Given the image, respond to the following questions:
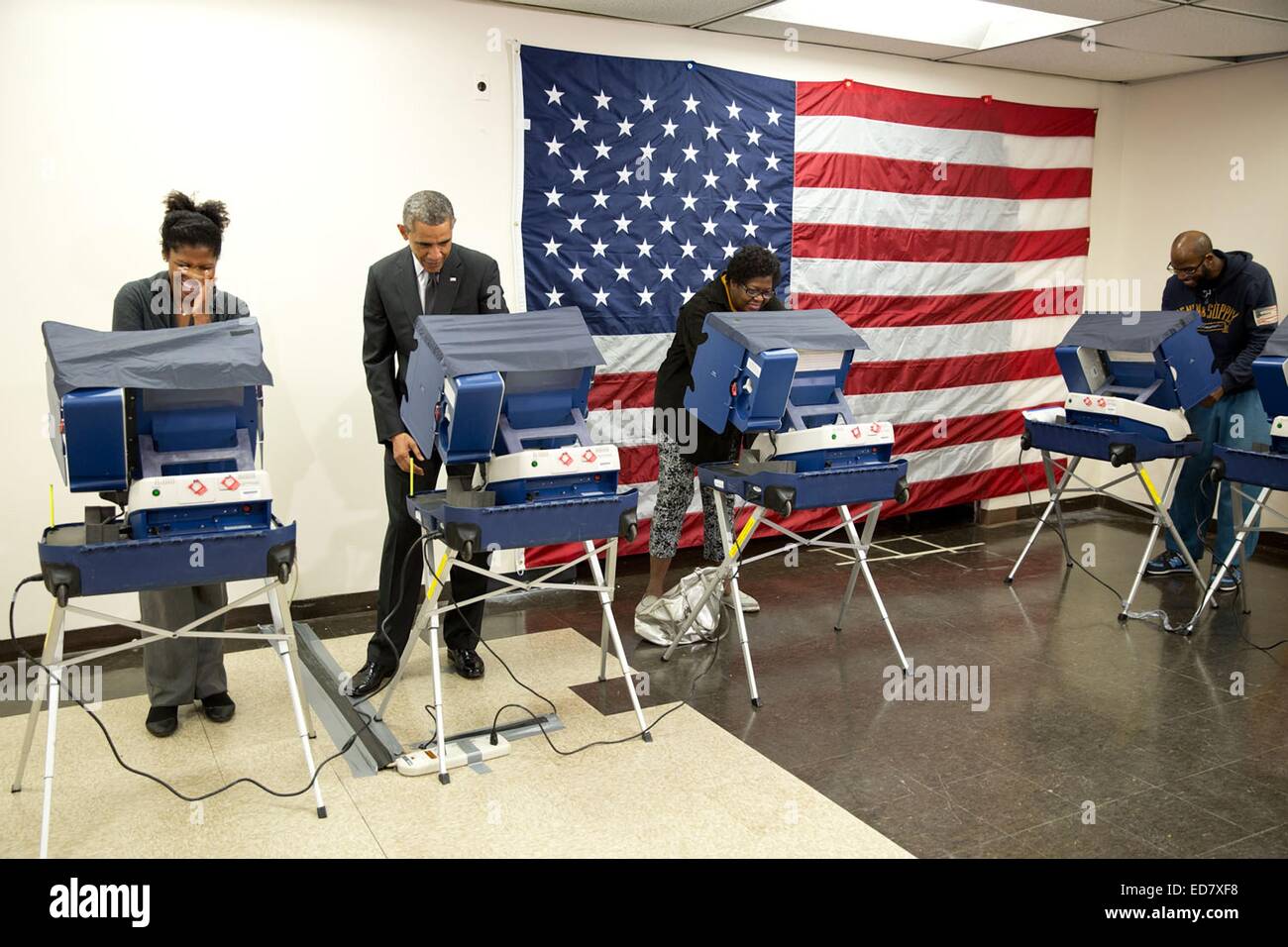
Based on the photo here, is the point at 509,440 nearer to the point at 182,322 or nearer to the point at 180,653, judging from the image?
the point at 182,322

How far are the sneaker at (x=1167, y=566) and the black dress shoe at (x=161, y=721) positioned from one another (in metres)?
4.52

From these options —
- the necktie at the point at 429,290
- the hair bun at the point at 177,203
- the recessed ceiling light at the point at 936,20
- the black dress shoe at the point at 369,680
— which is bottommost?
the black dress shoe at the point at 369,680

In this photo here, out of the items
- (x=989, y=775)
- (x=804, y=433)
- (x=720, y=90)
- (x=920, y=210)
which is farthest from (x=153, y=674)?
(x=920, y=210)

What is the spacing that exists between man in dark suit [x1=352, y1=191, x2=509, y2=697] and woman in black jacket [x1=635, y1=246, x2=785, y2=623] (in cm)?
85

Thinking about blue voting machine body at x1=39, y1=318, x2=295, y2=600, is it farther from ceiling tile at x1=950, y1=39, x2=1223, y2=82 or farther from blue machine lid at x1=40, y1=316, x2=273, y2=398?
ceiling tile at x1=950, y1=39, x2=1223, y2=82

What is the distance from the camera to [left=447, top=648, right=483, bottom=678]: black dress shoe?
407cm

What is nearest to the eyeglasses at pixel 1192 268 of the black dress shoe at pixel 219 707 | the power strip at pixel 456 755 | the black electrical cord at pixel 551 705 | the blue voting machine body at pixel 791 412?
the blue voting machine body at pixel 791 412

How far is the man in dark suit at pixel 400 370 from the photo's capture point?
3.77 m

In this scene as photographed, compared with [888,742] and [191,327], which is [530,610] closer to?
[888,742]

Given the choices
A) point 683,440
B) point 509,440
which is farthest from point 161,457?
point 683,440

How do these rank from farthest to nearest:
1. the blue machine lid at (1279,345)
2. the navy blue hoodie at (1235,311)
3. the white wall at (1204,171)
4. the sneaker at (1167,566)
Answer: the white wall at (1204,171)
the sneaker at (1167,566)
the navy blue hoodie at (1235,311)
the blue machine lid at (1279,345)

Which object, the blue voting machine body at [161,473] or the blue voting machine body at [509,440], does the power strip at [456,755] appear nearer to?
the blue voting machine body at [509,440]

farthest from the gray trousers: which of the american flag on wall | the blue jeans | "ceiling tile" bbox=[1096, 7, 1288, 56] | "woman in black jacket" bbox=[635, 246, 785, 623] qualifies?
"ceiling tile" bbox=[1096, 7, 1288, 56]
